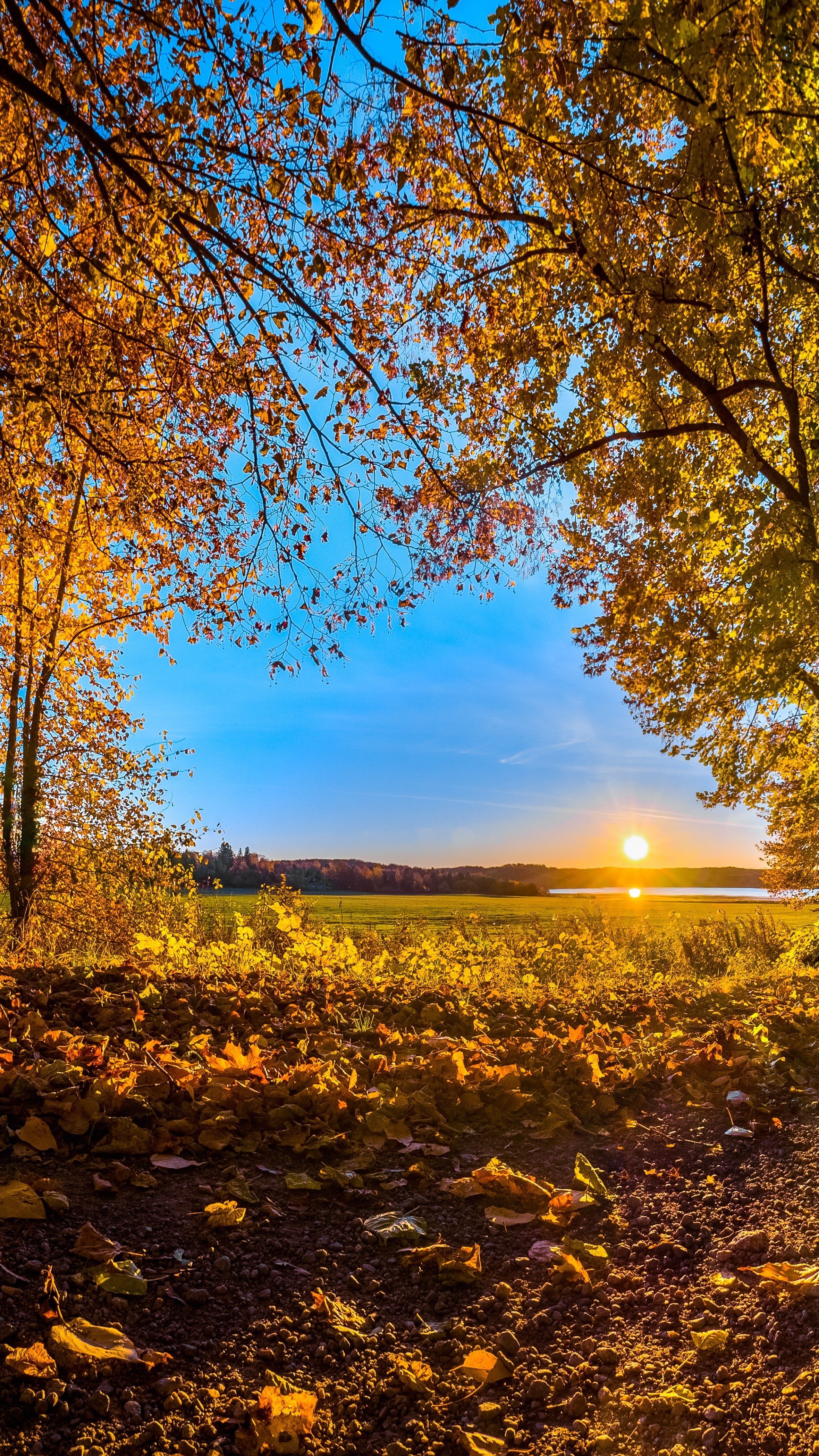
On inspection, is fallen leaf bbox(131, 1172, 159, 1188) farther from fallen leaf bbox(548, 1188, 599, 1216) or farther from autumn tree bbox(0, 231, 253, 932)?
autumn tree bbox(0, 231, 253, 932)

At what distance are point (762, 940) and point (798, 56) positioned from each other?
13.3 m

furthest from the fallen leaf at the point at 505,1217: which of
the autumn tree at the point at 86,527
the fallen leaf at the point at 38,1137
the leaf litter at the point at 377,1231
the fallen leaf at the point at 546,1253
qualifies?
the autumn tree at the point at 86,527

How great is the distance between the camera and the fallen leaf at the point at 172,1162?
2893 millimetres

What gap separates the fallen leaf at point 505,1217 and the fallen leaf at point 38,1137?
1.58 m

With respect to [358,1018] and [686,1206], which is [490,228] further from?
[686,1206]

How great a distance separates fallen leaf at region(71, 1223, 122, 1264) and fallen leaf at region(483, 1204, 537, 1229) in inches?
49.8

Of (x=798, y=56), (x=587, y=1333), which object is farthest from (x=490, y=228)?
A: (x=587, y=1333)

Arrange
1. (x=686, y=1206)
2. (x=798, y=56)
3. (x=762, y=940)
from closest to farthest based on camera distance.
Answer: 1. (x=686, y=1206)
2. (x=798, y=56)
3. (x=762, y=940)

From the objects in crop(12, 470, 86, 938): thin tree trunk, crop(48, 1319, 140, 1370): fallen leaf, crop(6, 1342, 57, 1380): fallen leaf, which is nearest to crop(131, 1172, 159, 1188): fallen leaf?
crop(48, 1319, 140, 1370): fallen leaf

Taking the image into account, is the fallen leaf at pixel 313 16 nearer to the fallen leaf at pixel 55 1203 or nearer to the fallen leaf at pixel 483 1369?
the fallen leaf at pixel 55 1203

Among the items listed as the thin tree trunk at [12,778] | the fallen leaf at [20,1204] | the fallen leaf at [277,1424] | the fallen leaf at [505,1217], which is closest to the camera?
the fallen leaf at [277,1424]

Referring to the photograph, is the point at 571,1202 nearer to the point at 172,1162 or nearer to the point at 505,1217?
the point at 505,1217

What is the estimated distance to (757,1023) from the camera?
549 cm

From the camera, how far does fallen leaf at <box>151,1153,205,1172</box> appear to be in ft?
9.49
